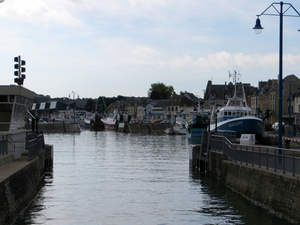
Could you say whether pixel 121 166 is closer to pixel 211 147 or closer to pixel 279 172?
pixel 211 147

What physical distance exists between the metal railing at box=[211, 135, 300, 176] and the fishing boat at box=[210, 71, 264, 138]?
81.0 ft

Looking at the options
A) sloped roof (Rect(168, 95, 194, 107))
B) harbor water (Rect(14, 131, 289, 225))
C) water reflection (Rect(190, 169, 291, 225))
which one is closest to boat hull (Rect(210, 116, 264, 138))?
harbor water (Rect(14, 131, 289, 225))

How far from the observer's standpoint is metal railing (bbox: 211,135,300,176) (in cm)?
1756

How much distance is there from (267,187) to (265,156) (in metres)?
1.84

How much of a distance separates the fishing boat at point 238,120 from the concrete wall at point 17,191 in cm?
3210

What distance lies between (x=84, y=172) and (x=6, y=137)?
36.0ft

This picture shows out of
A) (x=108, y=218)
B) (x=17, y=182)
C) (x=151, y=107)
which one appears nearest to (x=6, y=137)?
(x=17, y=182)

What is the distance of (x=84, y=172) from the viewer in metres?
33.7

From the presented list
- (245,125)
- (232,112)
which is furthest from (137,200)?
(232,112)

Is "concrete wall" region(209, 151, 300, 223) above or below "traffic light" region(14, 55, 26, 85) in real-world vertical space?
below

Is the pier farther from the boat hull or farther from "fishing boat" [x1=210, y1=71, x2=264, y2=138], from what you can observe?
the boat hull

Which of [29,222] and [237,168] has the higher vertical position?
[237,168]

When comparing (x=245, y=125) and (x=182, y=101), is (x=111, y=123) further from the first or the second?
(x=245, y=125)

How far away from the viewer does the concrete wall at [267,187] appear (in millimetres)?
16391
